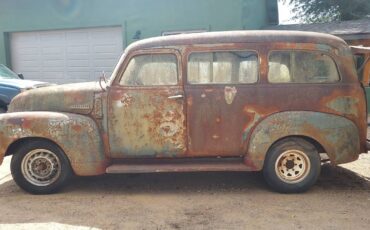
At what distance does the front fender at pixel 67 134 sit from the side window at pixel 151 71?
0.77 metres

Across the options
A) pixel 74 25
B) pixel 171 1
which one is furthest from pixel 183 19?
pixel 74 25

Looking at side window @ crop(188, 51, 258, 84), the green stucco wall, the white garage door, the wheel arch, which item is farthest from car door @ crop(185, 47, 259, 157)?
the white garage door

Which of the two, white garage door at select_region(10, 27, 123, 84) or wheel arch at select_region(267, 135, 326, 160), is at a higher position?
white garage door at select_region(10, 27, 123, 84)

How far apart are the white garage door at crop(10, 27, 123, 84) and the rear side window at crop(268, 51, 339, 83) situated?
8991 millimetres

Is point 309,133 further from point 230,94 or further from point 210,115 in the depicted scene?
point 210,115

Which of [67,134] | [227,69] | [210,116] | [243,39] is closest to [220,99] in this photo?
[210,116]

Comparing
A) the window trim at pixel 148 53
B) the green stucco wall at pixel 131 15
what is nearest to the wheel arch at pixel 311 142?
the window trim at pixel 148 53

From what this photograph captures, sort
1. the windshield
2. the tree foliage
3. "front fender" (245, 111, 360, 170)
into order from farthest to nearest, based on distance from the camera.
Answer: the tree foliage < the windshield < "front fender" (245, 111, 360, 170)

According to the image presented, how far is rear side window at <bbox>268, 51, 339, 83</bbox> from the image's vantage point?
5.73 m

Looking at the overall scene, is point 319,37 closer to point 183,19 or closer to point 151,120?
point 151,120

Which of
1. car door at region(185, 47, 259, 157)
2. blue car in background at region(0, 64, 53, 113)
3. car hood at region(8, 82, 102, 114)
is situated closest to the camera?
car door at region(185, 47, 259, 157)

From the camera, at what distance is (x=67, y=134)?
5.66 metres

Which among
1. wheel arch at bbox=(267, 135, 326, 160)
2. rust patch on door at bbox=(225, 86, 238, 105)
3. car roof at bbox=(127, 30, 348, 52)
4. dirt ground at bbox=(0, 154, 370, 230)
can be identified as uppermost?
car roof at bbox=(127, 30, 348, 52)

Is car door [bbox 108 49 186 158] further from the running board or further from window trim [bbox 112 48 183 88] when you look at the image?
the running board
